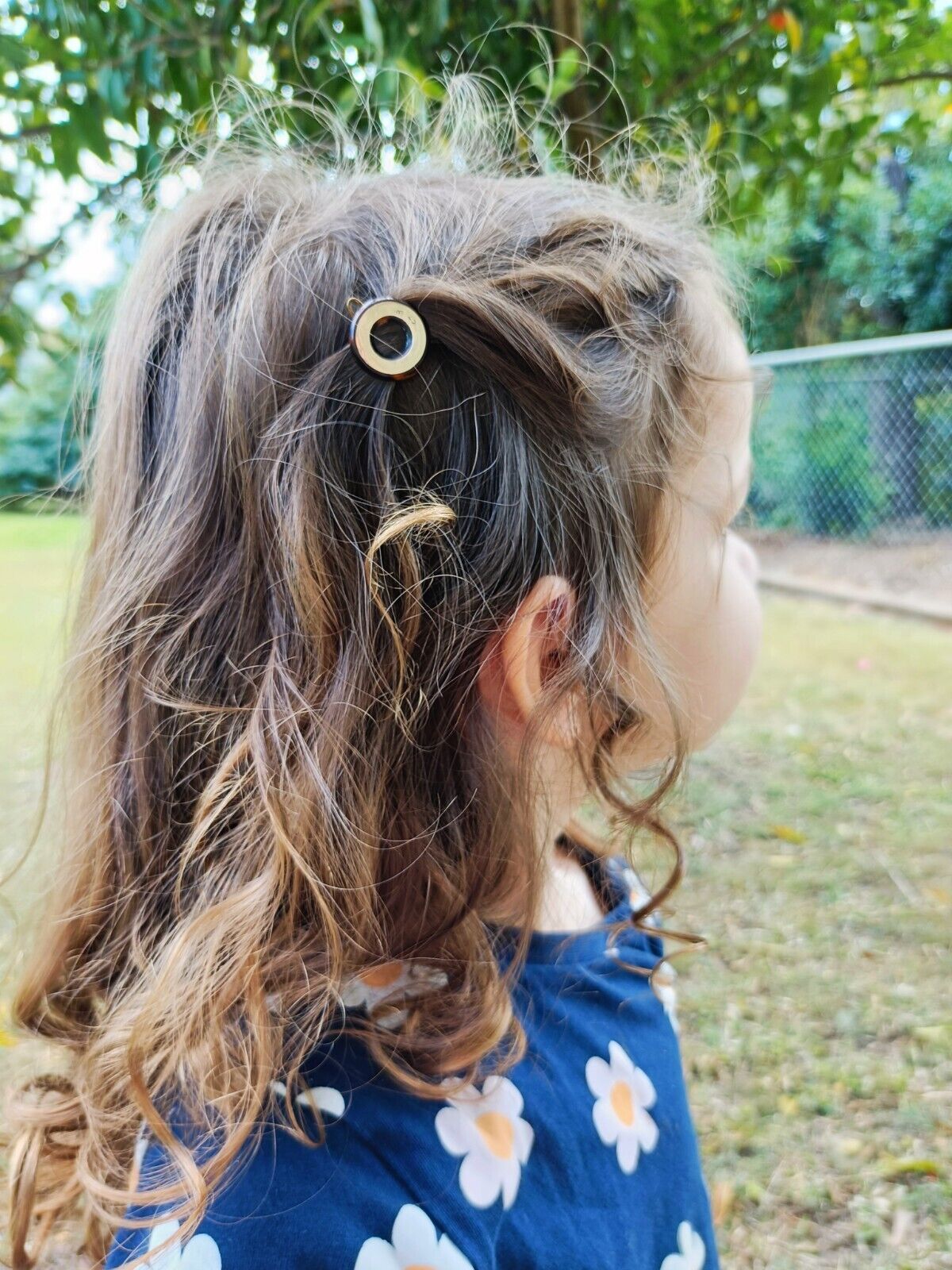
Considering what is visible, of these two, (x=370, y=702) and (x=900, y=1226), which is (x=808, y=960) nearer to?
(x=900, y=1226)

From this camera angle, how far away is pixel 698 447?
0.84m

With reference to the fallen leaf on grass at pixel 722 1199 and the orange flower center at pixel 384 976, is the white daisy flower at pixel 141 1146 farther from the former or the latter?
the fallen leaf on grass at pixel 722 1199

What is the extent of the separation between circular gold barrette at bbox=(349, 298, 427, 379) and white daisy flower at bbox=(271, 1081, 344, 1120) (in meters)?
0.55

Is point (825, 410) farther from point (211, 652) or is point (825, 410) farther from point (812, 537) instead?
point (211, 652)

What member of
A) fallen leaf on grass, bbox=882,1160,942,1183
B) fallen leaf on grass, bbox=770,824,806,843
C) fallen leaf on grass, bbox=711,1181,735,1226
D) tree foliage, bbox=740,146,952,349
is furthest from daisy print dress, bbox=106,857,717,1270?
tree foliage, bbox=740,146,952,349

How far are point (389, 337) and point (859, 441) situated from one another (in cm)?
589

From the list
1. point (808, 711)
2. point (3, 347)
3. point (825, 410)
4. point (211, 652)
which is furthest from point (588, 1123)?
point (825, 410)

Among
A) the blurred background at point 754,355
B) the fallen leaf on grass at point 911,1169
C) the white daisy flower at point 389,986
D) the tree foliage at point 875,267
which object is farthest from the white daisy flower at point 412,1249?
the tree foliage at point 875,267

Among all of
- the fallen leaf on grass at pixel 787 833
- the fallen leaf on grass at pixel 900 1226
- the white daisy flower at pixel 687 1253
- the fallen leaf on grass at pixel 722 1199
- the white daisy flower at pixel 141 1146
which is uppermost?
the white daisy flower at pixel 141 1146

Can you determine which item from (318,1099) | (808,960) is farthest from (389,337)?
(808,960)

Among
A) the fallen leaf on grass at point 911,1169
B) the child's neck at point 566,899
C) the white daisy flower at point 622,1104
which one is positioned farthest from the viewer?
the fallen leaf on grass at point 911,1169

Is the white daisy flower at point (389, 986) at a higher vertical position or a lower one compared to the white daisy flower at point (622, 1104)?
higher

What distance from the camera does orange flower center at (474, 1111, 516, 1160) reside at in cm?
75

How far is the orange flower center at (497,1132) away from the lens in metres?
0.75
